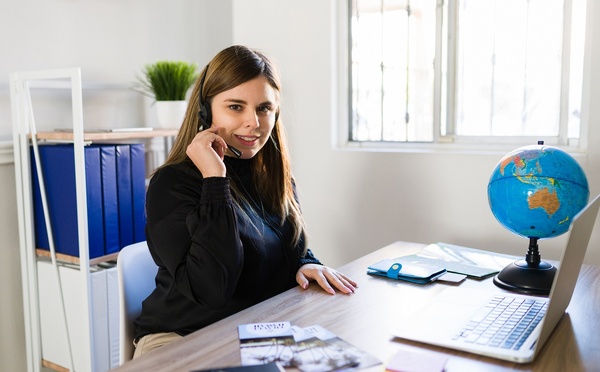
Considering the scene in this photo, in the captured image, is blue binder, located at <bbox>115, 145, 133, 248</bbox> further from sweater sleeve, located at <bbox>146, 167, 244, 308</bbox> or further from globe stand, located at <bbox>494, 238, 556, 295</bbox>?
globe stand, located at <bbox>494, 238, 556, 295</bbox>

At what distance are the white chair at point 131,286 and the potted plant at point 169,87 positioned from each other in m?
1.00

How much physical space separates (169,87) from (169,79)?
0.03 m

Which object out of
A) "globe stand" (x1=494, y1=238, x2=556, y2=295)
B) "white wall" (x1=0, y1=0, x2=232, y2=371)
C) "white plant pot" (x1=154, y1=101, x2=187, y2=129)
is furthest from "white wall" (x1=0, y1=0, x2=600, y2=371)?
"globe stand" (x1=494, y1=238, x2=556, y2=295)

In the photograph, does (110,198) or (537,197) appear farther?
(110,198)

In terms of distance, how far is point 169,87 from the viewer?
2.42 metres

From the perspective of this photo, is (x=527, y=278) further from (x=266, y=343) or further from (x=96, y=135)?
(x=96, y=135)

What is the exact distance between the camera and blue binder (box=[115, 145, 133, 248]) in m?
2.15

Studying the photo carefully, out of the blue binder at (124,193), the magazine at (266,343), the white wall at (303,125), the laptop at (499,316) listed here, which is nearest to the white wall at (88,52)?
the white wall at (303,125)

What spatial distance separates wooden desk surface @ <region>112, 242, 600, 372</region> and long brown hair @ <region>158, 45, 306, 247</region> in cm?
27

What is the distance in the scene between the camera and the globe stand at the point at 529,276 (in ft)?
4.54

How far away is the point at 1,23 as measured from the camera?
2.09 meters

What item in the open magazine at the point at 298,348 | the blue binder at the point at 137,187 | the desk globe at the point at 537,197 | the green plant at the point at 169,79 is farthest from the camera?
the green plant at the point at 169,79

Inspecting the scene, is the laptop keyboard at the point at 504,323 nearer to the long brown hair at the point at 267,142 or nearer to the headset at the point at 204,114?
the long brown hair at the point at 267,142

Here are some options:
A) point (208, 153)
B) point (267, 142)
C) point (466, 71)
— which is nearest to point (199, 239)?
point (208, 153)
